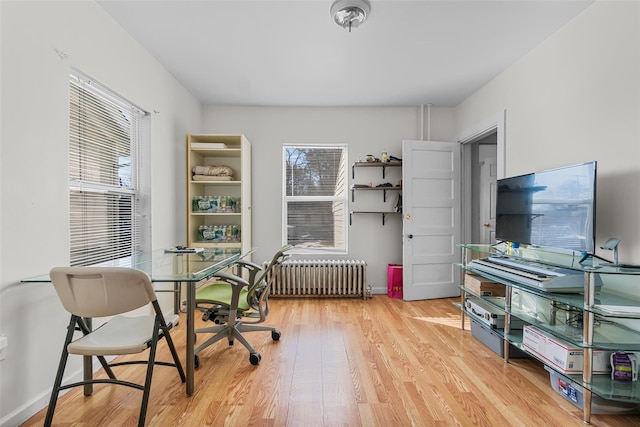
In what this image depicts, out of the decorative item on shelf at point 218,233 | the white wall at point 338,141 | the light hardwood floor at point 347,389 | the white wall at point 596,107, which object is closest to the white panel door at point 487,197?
the white wall at point 338,141

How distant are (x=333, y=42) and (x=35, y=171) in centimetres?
222

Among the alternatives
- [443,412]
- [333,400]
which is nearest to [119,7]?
[333,400]

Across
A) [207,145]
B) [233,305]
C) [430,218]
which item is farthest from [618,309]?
[207,145]

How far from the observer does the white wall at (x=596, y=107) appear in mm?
1883

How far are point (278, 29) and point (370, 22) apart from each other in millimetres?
697

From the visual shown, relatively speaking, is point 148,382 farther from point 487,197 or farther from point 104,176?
point 487,197

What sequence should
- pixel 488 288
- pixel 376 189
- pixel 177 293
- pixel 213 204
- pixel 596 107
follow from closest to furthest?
pixel 596 107 < pixel 488 288 < pixel 177 293 < pixel 213 204 < pixel 376 189

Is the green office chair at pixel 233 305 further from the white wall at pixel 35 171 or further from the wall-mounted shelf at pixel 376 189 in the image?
the wall-mounted shelf at pixel 376 189

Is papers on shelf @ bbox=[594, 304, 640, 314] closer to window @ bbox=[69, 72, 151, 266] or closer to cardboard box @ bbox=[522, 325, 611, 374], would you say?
cardboard box @ bbox=[522, 325, 611, 374]

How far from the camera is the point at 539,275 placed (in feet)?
6.49

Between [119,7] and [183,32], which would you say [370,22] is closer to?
[183,32]

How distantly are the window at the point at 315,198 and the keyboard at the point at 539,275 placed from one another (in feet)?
7.14

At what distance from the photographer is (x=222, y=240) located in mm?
3725

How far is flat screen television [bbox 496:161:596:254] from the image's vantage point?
188 cm
